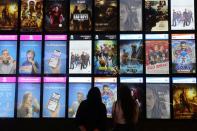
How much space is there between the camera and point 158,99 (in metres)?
9.17

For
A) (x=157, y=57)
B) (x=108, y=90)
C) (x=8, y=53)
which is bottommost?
(x=108, y=90)

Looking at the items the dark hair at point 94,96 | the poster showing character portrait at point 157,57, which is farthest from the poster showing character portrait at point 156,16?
the dark hair at point 94,96

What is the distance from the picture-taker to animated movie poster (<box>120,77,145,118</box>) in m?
9.18

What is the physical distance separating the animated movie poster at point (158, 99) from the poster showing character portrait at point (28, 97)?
286 centimetres

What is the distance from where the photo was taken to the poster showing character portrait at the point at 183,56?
30.2 feet

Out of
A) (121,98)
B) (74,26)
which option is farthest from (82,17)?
(121,98)

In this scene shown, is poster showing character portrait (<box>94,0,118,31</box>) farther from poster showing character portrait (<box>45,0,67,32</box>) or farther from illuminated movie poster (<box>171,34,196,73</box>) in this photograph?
illuminated movie poster (<box>171,34,196,73</box>)

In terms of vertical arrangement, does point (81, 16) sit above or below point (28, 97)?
above

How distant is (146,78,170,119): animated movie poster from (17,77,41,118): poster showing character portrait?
2.86m

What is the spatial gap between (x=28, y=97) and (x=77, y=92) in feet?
4.26

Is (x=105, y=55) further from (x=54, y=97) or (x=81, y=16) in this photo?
(x=54, y=97)

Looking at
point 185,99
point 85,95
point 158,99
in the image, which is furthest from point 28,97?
point 185,99

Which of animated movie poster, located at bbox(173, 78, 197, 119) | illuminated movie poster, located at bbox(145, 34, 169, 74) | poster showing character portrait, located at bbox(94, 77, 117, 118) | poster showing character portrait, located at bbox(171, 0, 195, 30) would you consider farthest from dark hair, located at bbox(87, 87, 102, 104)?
poster showing character portrait, located at bbox(171, 0, 195, 30)

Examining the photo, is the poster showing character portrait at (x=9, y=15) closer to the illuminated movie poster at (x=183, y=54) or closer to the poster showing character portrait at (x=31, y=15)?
the poster showing character portrait at (x=31, y=15)
